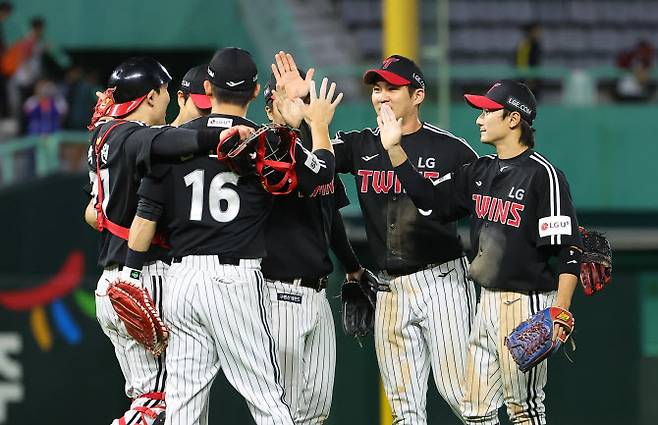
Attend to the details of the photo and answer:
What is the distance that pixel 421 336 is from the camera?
6.87 meters

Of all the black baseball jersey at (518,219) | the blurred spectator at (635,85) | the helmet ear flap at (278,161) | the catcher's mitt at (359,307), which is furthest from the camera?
the blurred spectator at (635,85)

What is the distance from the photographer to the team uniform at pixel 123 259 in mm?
6309

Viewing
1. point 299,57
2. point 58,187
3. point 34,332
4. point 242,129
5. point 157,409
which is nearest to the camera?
point 242,129

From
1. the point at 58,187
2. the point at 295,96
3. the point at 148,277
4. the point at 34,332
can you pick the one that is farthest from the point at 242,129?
the point at 58,187

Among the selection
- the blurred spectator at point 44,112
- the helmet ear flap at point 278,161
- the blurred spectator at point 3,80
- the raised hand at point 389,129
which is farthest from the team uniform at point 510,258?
the blurred spectator at point 3,80

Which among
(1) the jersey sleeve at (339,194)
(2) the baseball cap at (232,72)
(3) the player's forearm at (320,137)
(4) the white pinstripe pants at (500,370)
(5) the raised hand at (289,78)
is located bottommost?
(4) the white pinstripe pants at (500,370)

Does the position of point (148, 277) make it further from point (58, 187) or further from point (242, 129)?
point (58, 187)

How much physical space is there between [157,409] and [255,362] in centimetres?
66

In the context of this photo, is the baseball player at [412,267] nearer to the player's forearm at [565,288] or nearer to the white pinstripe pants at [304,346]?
the white pinstripe pants at [304,346]

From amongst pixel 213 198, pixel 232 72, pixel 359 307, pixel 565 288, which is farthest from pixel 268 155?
pixel 565 288

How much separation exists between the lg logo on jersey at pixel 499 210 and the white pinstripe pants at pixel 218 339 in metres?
1.16

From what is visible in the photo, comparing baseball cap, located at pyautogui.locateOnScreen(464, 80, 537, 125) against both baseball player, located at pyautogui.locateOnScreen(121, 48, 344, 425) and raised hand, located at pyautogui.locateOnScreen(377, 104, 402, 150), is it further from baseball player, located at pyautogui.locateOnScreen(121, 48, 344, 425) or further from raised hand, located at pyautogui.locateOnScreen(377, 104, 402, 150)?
baseball player, located at pyautogui.locateOnScreen(121, 48, 344, 425)

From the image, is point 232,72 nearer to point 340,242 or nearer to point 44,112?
point 340,242

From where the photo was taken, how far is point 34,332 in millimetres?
9711
